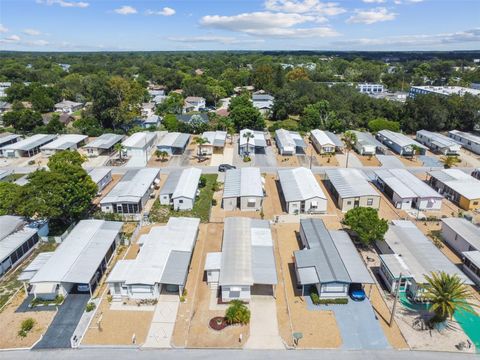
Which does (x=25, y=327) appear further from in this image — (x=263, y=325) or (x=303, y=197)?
(x=303, y=197)

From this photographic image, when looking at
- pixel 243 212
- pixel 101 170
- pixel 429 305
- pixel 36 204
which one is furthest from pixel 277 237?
pixel 101 170

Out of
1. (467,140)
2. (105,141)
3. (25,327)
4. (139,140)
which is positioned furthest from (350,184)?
(105,141)

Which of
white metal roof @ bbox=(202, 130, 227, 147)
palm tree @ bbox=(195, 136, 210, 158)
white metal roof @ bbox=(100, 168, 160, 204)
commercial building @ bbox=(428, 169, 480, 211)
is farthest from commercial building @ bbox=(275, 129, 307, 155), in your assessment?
white metal roof @ bbox=(100, 168, 160, 204)

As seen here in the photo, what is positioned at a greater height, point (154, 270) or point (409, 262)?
point (154, 270)

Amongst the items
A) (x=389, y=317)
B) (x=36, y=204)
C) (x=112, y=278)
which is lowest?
(x=389, y=317)

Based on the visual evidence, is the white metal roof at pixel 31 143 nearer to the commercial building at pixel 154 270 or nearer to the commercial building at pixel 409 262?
the commercial building at pixel 154 270

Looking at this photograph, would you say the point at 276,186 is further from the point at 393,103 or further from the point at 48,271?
the point at 393,103

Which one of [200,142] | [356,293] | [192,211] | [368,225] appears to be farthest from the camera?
[200,142]

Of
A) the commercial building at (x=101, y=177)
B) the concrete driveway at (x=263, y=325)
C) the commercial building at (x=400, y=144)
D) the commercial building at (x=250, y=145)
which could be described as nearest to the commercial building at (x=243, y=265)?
the concrete driveway at (x=263, y=325)
